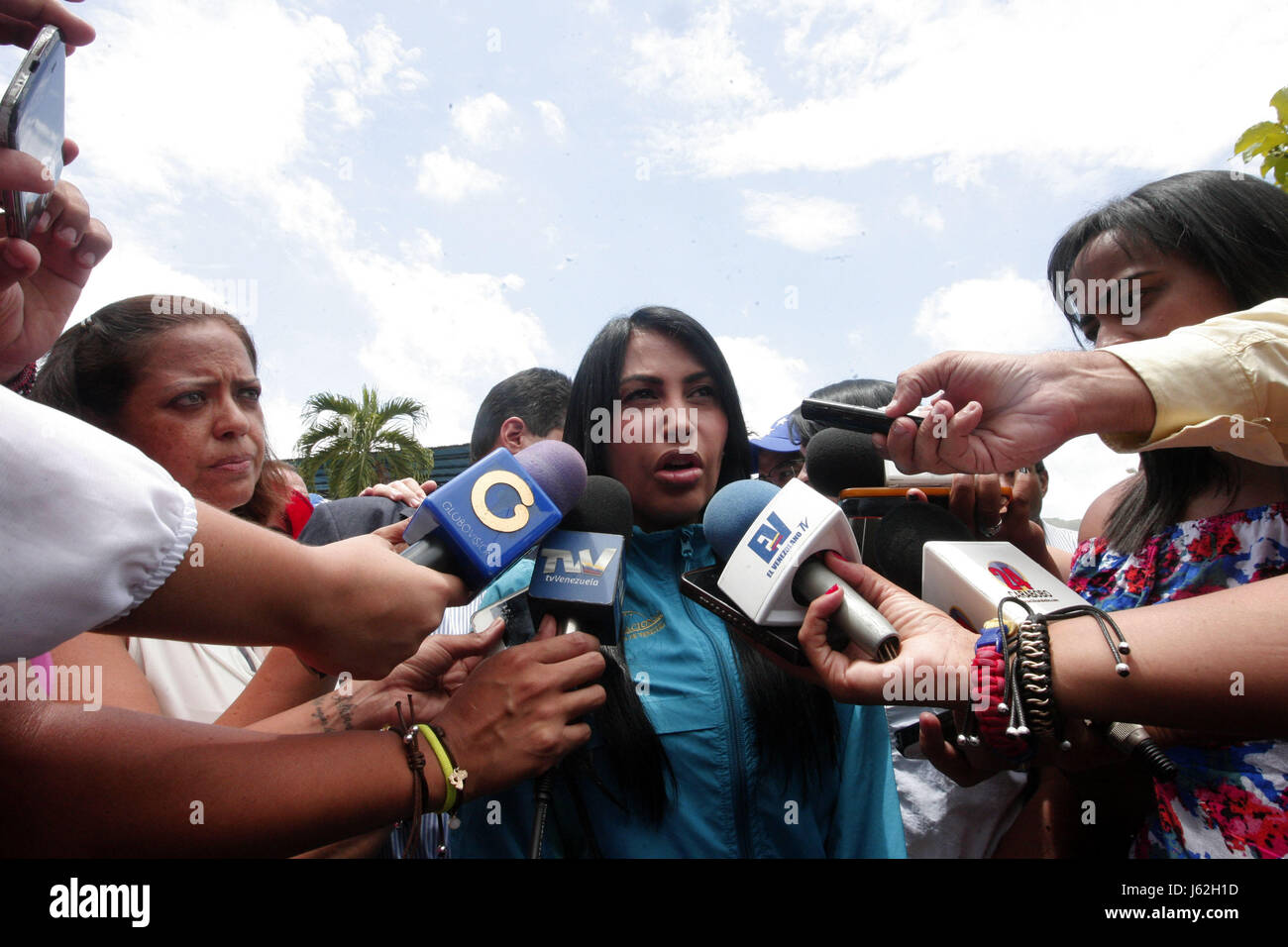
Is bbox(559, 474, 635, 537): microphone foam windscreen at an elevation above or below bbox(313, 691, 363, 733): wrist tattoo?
above

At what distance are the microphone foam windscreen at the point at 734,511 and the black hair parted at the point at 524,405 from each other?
2.18 meters

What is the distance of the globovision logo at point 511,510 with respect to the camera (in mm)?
1227

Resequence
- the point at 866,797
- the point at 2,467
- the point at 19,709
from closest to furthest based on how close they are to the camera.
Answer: the point at 2,467 < the point at 19,709 < the point at 866,797

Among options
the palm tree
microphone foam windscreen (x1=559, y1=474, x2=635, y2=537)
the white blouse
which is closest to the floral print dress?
microphone foam windscreen (x1=559, y1=474, x2=635, y2=537)

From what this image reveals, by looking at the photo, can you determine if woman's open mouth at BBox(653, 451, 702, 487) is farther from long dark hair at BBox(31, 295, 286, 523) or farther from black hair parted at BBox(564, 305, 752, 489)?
long dark hair at BBox(31, 295, 286, 523)

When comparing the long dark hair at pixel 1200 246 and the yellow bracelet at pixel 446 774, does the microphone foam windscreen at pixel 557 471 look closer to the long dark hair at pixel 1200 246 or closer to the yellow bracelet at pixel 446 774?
the yellow bracelet at pixel 446 774

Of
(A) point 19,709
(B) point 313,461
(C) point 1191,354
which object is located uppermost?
(B) point 313,461

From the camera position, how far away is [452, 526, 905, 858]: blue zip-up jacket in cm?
154

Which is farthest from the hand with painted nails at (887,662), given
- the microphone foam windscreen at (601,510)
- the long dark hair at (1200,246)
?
the long dark hair at (1200,246)

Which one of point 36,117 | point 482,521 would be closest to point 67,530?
point 482,521

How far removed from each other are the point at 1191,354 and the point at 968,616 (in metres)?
0.61

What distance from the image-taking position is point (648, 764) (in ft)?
5.02
